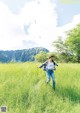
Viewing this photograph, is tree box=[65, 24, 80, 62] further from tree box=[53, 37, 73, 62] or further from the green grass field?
the green grass field

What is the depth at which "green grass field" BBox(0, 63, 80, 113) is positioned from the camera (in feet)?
51.5

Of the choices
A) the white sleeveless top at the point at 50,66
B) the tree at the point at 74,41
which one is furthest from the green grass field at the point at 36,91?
the tree at the point at 74,41

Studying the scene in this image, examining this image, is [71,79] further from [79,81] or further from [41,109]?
[41,109]

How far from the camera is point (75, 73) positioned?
64.3 ft

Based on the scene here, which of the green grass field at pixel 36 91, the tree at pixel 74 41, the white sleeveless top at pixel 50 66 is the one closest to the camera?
the green grass field at pixel 36 91

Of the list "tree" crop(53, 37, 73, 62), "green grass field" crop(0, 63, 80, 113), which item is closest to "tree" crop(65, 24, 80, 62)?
"tree" crop(53, 37, 73, 62)

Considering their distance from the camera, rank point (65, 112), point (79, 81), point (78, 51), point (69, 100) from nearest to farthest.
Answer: point (65, 112), point (69, 100), point (79, 81), point (78, 51)

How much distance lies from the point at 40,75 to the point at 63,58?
4712 cm

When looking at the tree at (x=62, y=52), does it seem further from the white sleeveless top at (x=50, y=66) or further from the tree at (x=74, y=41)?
the white sleeveless top at (x=50, y=66)

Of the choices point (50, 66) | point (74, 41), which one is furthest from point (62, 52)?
point (50, 66)

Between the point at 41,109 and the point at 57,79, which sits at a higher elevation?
the point at 57,79

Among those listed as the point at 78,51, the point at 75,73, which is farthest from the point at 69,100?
the point at 78,51

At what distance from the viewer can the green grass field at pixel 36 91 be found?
15.7 metres

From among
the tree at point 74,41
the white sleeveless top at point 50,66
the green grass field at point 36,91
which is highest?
the tree at point 74,41
